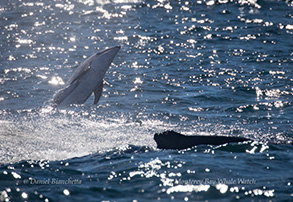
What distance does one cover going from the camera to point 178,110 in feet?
56.7

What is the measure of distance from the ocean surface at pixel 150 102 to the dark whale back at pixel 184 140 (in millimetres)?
170

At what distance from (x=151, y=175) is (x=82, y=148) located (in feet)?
10.6

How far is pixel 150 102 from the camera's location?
1819 cm

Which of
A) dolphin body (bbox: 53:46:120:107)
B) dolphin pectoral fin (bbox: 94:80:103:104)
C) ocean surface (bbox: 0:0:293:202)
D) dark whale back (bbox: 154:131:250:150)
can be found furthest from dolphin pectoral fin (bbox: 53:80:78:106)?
dark whale back (bbox: 154:131:250:150)

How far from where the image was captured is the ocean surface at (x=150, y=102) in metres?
9.85

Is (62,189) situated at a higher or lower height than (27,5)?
higher

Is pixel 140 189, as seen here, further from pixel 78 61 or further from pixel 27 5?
pixel 27 5

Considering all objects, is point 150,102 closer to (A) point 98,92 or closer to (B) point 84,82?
(A) point 98,92

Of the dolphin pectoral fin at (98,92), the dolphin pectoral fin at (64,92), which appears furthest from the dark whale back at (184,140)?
the dolphin pectoral fin at (64,92)

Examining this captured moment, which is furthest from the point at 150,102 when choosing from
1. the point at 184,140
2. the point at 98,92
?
the point at 184,140

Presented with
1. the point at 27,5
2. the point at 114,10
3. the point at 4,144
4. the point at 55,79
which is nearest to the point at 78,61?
the point at 55,79

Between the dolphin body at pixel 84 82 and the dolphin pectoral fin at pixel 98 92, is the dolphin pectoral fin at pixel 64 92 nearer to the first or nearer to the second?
the dolphin body at pixel 84 82

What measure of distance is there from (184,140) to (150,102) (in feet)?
21.6

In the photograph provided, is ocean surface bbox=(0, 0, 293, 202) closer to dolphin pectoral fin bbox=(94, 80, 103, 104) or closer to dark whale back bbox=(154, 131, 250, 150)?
dark whale back bbox=(154, 131, 250, 150)
